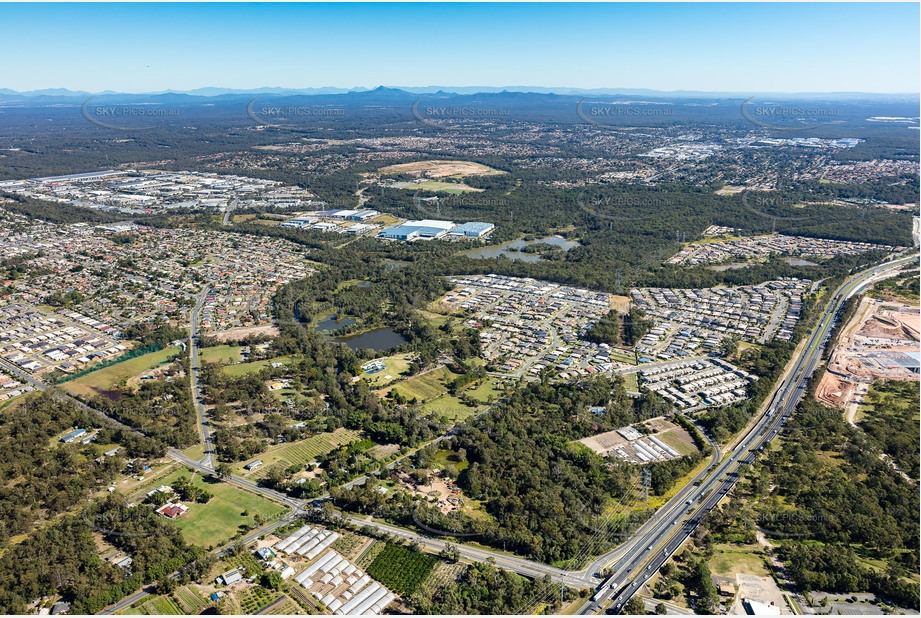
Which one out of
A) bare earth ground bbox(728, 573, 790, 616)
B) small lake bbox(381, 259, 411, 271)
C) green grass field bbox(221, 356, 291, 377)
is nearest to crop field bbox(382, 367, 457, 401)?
green grass field bbox(221, 356, 291, 377)

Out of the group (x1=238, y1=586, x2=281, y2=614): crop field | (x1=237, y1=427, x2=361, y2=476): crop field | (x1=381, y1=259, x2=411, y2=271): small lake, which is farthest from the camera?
(x1=381, y1=259, x2=411, y2=271): small lake

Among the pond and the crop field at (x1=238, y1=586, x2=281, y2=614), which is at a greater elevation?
the pond

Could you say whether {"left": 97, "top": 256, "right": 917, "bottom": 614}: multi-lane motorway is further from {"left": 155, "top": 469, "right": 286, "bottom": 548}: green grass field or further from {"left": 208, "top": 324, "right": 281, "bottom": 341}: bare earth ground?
{"left": 208, "top": 324, "right": 281, "bottom": 341}: bare earth ground

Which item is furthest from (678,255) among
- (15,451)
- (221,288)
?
(15,451)

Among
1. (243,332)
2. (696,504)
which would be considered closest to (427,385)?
(243,332)

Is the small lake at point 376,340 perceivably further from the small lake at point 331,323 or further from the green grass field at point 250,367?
the green grass field at point 250,367

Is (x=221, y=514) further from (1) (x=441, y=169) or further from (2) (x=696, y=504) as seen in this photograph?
(1) (x=441, y=169)
